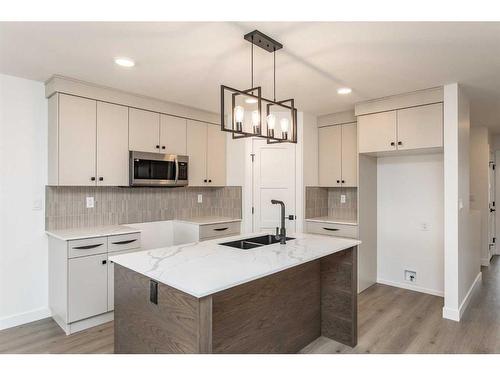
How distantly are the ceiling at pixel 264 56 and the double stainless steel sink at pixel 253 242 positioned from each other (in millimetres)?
1467

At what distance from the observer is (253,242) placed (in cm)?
267

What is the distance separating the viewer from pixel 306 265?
263 cm

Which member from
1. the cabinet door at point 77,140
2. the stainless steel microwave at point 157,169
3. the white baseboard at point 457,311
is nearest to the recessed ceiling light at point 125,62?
the cabinet door at point 77,140

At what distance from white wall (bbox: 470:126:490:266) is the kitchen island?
3885 mm

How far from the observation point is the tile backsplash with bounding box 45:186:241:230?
3232mm

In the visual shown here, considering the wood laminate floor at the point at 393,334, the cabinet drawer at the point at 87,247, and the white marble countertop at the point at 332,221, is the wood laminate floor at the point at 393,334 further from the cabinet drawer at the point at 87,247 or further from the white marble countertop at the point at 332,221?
the white marble countertop at the point at 332,221

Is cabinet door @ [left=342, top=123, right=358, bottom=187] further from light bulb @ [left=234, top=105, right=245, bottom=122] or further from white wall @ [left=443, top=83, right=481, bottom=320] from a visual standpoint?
light bulb @ [left=234, top=105, right=245, bottom=122]

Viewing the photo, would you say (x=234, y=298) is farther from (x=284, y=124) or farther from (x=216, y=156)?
(x=216, y=156)

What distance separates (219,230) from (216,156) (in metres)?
1.04

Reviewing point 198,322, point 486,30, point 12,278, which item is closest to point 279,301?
point 198,322

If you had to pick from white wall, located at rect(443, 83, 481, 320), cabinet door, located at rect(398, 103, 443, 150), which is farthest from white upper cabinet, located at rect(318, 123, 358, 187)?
white wall, located at rect(443, 83, 481, 320)
